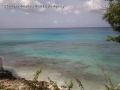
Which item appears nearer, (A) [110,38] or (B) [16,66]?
(A) [110,38]

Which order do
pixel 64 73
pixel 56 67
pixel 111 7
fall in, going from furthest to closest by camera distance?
pixel 56 67
pixel 64 73
pixel 111 7

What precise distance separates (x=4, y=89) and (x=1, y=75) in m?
6.30

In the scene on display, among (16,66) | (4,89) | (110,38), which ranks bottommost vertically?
(16,66)

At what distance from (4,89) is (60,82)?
733 centimetres

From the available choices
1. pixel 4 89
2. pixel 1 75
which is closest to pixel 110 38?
pixel 4 89

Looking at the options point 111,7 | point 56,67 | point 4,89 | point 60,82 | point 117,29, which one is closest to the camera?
point 111,7

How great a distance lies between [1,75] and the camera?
2116 cm

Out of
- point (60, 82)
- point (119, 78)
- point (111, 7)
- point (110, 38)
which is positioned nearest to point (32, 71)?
point (60, 82)

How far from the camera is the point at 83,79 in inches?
842

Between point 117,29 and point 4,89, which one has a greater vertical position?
point 117,29

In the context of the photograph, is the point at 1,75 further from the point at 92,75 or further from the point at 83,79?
the point at 92,75

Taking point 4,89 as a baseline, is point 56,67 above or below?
below

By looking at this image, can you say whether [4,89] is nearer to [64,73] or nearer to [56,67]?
[64,73]

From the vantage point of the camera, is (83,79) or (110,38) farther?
(83,79)
